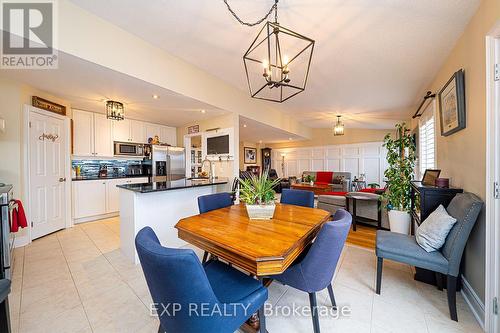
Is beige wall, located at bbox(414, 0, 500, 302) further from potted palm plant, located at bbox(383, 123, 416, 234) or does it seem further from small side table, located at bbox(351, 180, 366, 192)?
small side table, located at bbox(351, 180, 366, 192)

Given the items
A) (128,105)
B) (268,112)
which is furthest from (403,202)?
(128,105)

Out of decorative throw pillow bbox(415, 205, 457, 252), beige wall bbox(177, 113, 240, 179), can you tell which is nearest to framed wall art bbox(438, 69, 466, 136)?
decorative throw pillow bbox(415, 205, 457, 252)

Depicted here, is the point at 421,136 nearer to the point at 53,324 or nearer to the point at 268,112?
the point at 268,112

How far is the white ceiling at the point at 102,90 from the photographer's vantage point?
229 centimetres

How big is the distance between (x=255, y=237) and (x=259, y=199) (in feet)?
1.52

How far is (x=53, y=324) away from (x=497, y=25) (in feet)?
12.7

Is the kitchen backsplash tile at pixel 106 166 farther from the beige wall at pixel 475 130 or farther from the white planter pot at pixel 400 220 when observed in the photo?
the beige wall at pixel 475 130

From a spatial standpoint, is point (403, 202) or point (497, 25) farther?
point (403, 202)

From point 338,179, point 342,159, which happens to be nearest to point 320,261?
point 338,179

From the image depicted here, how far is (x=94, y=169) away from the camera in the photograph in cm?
454

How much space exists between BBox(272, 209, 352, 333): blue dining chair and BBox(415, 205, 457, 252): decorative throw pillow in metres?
0.94

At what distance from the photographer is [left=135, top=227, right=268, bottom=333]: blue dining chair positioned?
31.9 inches

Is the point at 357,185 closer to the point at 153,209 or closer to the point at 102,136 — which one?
the point at 153,209

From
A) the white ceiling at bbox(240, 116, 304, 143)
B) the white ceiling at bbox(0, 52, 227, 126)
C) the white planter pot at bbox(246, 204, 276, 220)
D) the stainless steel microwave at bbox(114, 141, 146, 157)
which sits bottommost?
the white planter pot at bbox(246, 204, 276, 220)
